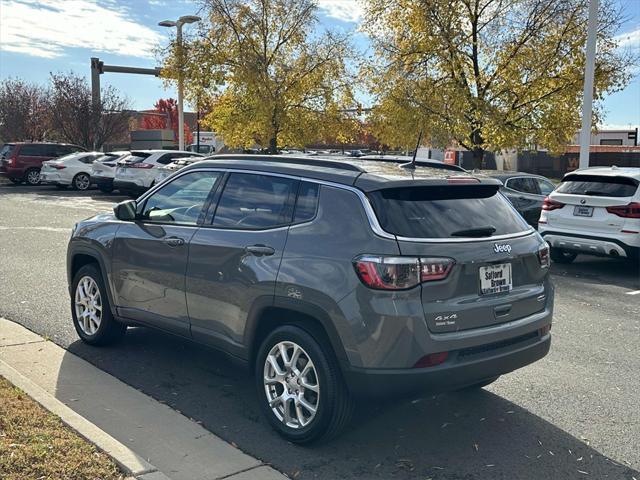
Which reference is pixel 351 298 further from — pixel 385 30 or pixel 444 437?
pixel 385 30

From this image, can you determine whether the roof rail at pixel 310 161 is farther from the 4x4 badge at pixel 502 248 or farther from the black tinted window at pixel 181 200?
the 4x4 badge at pixel 502 248

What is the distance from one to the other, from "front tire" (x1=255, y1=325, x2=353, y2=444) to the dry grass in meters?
1.07

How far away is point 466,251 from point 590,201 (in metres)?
7.05

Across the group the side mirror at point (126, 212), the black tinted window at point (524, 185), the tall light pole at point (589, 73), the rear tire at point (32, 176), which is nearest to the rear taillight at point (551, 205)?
the black tinted window at point (524, 185)

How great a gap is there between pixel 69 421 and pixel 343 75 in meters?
22.8

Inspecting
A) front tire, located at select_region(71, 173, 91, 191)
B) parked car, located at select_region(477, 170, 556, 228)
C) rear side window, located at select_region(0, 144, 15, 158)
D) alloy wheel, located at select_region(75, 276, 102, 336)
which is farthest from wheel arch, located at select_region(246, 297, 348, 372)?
rear side window, located at select_region(0, 144, 15, 158)

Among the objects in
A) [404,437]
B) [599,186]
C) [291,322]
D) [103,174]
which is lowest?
[404,437]

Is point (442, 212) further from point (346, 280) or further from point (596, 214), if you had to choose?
point (596, 214)

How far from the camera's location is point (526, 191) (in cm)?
1420

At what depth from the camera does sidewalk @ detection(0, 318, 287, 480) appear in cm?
378

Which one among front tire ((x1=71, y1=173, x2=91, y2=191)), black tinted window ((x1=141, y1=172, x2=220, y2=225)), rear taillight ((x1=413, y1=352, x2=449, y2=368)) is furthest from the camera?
front tire ((x1=71, y1=173, x2=91, y2=191))

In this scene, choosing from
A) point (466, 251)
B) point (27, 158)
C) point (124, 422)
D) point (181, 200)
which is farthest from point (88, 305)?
point (27, 158)

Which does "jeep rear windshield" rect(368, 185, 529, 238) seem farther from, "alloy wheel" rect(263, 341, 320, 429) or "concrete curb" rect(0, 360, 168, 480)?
"concrete curb" rect(0, 360, 168, 480)

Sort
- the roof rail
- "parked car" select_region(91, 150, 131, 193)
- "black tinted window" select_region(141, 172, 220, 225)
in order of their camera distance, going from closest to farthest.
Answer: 1. the roof rail
2. "black tinted window" select_region(141, 172, 220, 225)
3. "parked car" select_region(91, 150, 131, 193)
